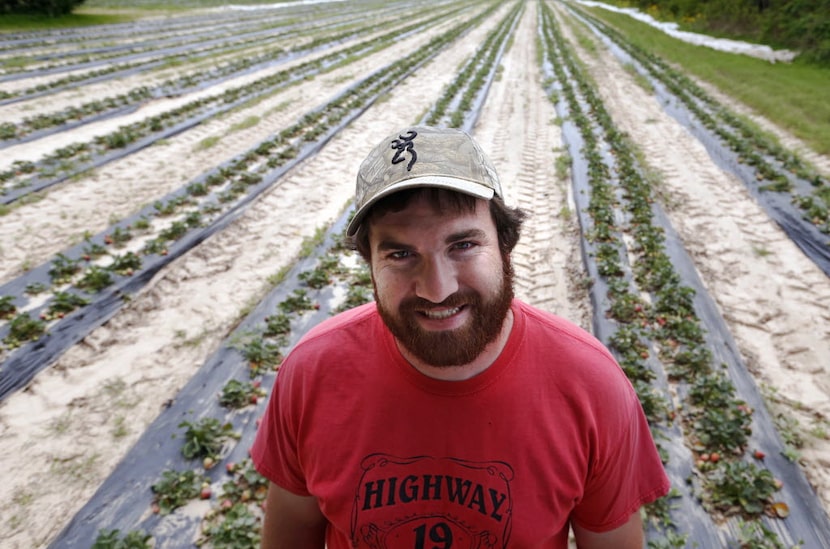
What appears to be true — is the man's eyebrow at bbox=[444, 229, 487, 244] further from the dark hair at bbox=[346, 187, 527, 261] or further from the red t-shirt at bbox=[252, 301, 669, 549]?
the red t-shirt at bbox=[252, 301, 669, 549]

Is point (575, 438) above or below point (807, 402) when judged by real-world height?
above

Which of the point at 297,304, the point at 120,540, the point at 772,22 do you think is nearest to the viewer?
the point at 120,540

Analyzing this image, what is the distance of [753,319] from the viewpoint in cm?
475

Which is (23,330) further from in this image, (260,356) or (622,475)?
(622,475)

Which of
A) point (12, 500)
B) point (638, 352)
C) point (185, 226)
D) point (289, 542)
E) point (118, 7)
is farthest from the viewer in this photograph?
point (118, 7)

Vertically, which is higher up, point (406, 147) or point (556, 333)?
point (406, 147)

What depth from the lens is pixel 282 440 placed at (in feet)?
5.51

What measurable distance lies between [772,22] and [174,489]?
82.3 ft

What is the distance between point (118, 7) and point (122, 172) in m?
27.6

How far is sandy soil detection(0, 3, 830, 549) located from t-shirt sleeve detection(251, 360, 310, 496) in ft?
7.70

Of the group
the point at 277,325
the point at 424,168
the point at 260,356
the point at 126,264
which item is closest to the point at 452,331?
the point at 424,168

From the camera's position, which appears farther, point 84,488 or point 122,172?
point 122,172

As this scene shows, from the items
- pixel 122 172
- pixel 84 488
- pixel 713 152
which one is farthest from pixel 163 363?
pixel 713 152

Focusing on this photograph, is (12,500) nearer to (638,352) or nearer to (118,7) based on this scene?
(638,352)
